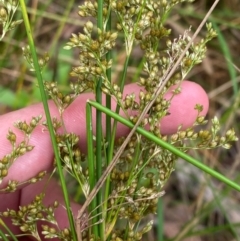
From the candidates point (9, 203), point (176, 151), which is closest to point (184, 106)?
point (176, 151)

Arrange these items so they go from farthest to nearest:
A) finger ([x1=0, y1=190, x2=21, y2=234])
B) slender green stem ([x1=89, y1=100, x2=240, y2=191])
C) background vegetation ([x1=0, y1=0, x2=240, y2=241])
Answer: background vegetation ([x1=0, y1=0, x2=240, y2=241])
finger ([x1=0, y1=190, x2=21, y2=234])
slender green stem ([x1=89, y1=100, x2=240, y2=191])

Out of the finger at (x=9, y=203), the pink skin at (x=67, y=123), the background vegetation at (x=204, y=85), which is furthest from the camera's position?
the background vegetation at (x=204, y=85)

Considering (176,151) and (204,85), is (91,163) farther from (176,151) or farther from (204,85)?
(204,85)

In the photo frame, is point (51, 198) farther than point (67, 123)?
Yes

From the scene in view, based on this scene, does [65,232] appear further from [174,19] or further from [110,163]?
[174,19]

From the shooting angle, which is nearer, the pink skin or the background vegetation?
the pink skin

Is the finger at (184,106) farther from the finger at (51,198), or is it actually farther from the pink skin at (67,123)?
the finger at (51,198)

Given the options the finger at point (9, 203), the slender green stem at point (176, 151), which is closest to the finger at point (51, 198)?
the finger at point (9, 203)

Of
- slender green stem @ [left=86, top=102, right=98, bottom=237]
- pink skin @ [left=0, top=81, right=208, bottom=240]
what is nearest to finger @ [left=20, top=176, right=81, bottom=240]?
pink skin @ [left=0, top=81, right=208, bottom=240]

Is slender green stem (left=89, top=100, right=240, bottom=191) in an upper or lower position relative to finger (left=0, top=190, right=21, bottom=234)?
upper

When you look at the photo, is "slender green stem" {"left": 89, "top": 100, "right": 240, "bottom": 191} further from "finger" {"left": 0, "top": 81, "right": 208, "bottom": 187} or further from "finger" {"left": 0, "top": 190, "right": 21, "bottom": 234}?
"finger" {"left": 0, "top": 190, "right": 21, "bottom": 234}
